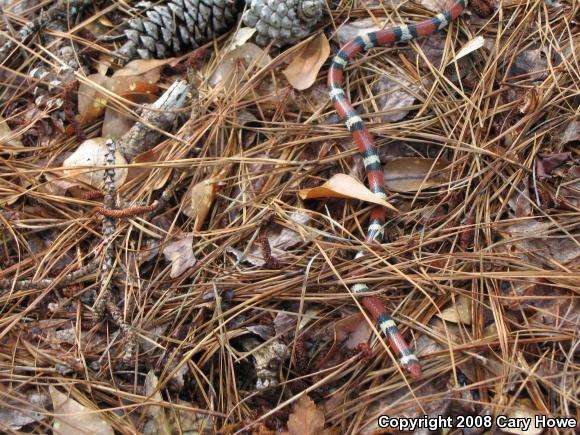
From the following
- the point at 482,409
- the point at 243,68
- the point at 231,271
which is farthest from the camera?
the point at 243,68

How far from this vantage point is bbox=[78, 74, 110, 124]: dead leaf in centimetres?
359

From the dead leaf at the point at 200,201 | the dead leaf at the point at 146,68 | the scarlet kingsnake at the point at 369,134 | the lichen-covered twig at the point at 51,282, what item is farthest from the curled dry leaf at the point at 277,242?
the dead leaf at the point at 146,68

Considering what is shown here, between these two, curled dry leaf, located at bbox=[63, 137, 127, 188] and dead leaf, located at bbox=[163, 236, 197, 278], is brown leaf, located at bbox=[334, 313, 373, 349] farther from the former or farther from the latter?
curled dry leaf, located at bbox=[63, 137, 127, 188]

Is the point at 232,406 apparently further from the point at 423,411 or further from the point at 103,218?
the point at 103,218

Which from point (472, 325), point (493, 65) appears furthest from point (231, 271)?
point (493, 65)

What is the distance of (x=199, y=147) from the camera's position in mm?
3490

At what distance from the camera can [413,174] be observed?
10.9 ft

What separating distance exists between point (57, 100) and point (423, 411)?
2.87m

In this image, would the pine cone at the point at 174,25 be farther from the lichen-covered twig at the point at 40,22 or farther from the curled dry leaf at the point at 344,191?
the curled dry leaf at the point at 344,191

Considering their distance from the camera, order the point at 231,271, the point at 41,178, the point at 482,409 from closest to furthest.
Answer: the point at 482,409 < the point at 231,271 < the point at 41,178

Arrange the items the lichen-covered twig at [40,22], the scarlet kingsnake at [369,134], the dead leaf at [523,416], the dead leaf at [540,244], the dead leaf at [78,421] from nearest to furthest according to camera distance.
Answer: the dead leaf at [523,416]
the dead leaf at [78,421]
the scarlet kingsnake at [369,134]
the dead leaf at [540,244]
the lichen-covered twig at [40,22]

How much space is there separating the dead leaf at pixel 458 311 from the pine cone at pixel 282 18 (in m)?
1.96

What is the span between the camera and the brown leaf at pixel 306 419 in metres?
2.58

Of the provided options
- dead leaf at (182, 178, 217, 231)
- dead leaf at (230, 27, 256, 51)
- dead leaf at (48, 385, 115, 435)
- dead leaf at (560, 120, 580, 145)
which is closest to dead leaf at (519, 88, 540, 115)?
dead leaf at (560, 120, 580, 145)
